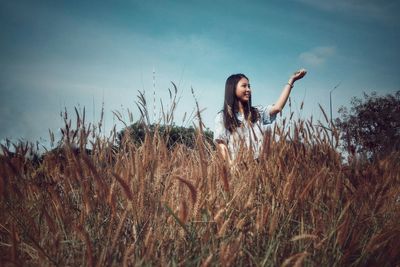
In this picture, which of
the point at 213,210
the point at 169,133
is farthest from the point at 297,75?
the point at 213,210

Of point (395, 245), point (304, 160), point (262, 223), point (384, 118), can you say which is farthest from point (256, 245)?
point (384, 118)

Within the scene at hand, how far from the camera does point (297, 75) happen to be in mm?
2615

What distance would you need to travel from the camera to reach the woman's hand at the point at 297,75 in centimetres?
259

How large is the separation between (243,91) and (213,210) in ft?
7.81

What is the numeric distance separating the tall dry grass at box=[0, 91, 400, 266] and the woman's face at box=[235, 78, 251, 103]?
69.3 inches

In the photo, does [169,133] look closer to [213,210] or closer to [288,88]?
[213,210]

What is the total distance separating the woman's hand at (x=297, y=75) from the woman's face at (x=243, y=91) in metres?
0.78

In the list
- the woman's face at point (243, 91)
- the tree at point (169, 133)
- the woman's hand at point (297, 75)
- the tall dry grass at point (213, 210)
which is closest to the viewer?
the tall dry grass at point (213, 210)

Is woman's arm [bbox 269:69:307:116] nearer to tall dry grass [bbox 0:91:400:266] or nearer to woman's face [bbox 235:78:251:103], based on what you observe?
woman's face [bbox 235:78:251:103]

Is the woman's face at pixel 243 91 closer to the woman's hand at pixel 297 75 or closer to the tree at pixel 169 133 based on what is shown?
the woman's hand at pixel 297 75

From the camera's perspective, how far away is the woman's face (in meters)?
3.38

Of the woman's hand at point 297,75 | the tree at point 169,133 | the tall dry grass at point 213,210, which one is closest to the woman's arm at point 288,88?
the woman's hand at point 297,75

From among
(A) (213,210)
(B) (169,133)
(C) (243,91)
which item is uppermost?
(C) (243,91)

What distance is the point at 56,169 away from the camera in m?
1.66
